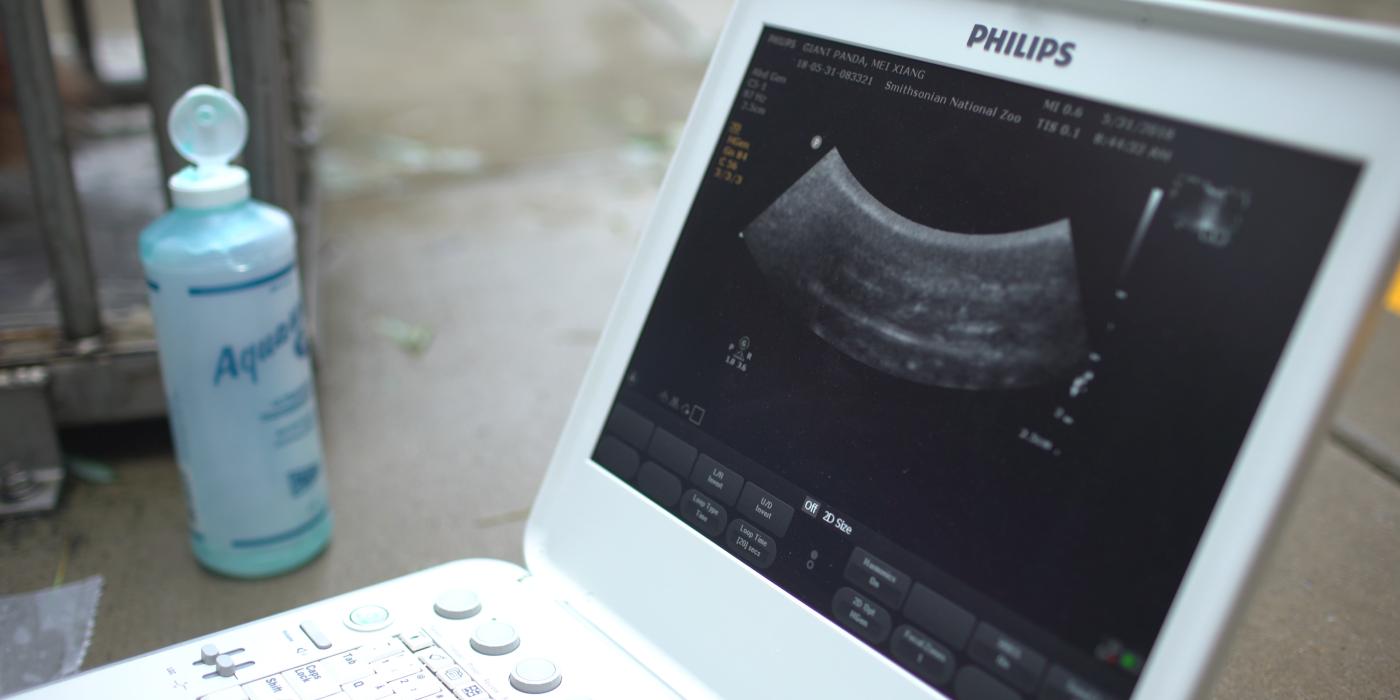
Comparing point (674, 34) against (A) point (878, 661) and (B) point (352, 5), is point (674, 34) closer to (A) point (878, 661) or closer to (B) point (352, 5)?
(B) point (352, 5)

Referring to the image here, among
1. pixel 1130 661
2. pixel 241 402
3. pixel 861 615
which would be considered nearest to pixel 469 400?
pixel 241 402

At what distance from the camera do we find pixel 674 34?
7.05 ft

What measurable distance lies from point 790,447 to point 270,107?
0.49 m

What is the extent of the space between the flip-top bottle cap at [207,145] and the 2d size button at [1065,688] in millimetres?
535

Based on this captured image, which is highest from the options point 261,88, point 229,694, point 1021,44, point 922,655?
point 1021,44

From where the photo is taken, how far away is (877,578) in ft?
1.44

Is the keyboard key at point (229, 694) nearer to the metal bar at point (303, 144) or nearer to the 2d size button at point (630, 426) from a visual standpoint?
the 2d size button at point (630, 426)

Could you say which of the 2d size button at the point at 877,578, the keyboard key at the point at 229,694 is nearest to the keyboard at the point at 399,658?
the keyboard key at the point at 229,694

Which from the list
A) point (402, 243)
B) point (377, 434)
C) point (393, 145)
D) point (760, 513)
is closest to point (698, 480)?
point (760, 513)

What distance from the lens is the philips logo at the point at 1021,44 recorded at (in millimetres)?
417

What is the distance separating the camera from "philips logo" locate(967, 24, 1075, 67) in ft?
1.37

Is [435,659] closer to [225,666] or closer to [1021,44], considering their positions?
[225,666]

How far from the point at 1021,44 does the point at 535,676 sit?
13.5 inches

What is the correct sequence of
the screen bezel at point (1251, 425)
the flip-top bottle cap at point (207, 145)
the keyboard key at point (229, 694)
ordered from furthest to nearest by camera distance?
the flip-top bottle cap at point (207, 145) → the keyboard key at point (229, 694) → the screen bezel at point (1251, 425)
